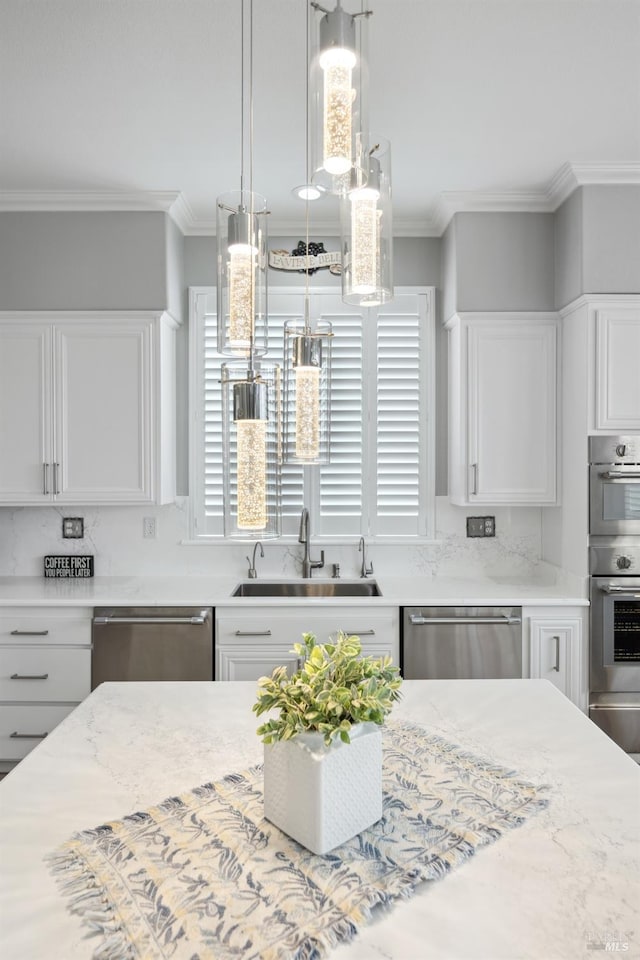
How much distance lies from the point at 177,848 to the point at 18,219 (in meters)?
3.13

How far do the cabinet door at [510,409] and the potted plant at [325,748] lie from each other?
223 centimetres

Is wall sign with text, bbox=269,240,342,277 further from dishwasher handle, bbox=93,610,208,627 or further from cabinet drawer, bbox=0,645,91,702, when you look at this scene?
cabinet drawer, bbox=0,645,91,702

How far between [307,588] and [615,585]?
1497 mm

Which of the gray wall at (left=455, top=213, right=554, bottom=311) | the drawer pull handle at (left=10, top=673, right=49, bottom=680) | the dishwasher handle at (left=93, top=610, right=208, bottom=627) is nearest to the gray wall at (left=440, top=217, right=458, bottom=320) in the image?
the gray wall at (left=455, top=213, right=554, bottom=311)

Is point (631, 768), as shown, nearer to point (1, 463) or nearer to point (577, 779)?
point (577, 779)

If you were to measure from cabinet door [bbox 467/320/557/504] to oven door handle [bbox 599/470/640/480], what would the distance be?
1.21ft

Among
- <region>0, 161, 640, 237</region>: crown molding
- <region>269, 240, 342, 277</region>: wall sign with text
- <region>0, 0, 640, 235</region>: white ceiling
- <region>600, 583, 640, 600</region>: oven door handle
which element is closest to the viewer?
<region>269, 240, 342, 277</region>: wall sign with text

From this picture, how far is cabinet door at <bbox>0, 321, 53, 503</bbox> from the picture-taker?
322 centimetres

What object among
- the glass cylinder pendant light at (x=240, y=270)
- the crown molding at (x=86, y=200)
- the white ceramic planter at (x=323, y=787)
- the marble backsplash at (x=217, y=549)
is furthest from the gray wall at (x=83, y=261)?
the white ceramic planter at (x=323, y=787)

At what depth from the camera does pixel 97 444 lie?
3.24 m

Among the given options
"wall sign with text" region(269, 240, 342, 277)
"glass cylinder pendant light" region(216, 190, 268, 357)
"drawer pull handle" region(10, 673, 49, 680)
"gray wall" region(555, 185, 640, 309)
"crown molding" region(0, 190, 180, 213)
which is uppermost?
"crown molding" region(0, 190, 180, 213)

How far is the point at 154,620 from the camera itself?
292 cm

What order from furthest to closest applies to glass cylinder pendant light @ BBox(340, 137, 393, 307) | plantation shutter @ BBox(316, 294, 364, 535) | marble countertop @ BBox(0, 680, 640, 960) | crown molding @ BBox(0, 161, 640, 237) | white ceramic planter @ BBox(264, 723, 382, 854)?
1. plantation shutter @ BBox(316, 294, 364, 535)
2. crown molding @ BBox(0, 161, 640, 237)
3. glass cylinder pendant light @ BBox(340, 137, 393, 307)
4. white ceramic planter @ BBox(264, 723, 382, 854)
5. marble countertop @ BBox(0, 680, 640, 960)

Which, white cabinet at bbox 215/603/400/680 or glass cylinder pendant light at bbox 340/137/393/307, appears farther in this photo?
white cabinet at bbox 215/603/400/680
